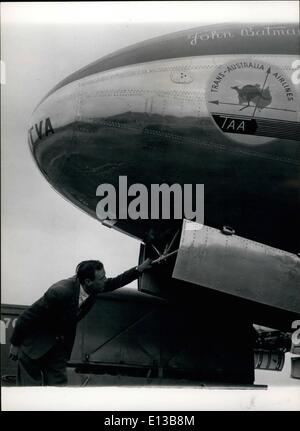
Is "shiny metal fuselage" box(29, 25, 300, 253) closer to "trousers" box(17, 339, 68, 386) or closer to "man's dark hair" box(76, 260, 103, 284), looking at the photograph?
"man's dark hair" box(76, 260, 103, 284)

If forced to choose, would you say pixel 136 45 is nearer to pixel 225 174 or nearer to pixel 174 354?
pixel 225 174

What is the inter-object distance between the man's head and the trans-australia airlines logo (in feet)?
6.94

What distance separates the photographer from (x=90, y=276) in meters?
7.06

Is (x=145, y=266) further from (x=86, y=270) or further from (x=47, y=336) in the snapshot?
(x=47, y=336)

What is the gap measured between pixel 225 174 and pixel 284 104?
977 mm

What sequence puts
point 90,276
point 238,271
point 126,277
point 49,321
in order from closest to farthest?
point 49,321, point 238,271, point 90,276, point 126,277

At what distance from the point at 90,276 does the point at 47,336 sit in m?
0.82

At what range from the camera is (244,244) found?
7.00 m

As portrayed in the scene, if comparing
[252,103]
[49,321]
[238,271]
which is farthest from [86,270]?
[252,103]

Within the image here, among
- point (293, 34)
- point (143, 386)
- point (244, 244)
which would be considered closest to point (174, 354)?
point (143, 386)

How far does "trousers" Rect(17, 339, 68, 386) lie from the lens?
6.68 m

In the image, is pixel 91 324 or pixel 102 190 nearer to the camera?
pixel 102 190

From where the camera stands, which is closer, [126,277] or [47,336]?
[47,336]
